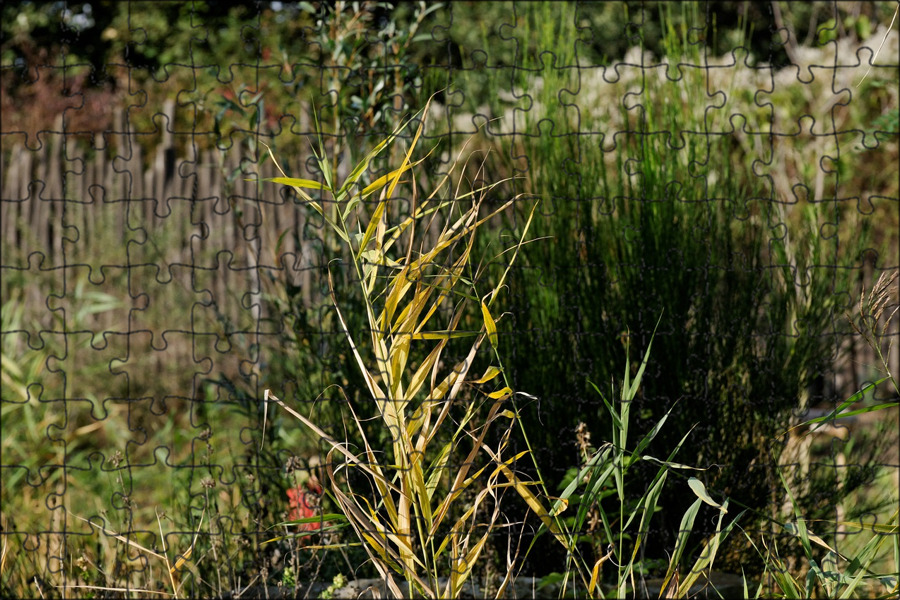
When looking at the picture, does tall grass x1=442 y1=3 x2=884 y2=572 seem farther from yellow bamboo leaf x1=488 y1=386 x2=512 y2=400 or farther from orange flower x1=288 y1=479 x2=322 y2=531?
yellow bamboo leaf x1=488 y1=386 x2=512 y2=400

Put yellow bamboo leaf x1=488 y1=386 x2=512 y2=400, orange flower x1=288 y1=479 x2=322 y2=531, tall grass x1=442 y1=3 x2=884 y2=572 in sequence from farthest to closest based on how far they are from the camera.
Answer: tall grass x1=442 y1=3 x2=884 y2=572 < orange flower x1=288 y1=479 x2=322 y2=531 < yellow bamboo leaf x1=488 y1=386 x2=512 y2=400

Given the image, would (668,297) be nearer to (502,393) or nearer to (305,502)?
(502,393)

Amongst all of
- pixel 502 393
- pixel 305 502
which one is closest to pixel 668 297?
pixel 502 393

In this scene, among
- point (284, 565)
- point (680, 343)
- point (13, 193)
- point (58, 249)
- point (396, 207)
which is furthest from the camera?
point (13, 193)

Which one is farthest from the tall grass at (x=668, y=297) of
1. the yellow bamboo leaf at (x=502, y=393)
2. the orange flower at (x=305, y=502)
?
the yellow bamboo leaf at (x=502, y=393)

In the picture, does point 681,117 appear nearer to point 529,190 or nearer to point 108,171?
point 529,190

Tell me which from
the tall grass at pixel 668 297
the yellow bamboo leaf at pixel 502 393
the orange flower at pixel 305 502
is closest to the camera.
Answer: the yellow bamboo leaf at pixel 502 393

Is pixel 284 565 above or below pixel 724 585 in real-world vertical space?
above

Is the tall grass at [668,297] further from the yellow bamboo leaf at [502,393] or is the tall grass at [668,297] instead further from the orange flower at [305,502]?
the yellow bamboo leaf at [502,393]

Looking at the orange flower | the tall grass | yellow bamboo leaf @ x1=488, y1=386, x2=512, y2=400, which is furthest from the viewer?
the tall grass

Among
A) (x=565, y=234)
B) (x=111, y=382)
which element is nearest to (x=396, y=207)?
(x=565, y=234)

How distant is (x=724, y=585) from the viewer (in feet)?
6.89

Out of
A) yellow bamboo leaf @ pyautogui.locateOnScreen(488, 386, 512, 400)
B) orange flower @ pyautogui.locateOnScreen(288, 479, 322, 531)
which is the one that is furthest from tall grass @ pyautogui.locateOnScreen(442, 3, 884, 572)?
yellow bamboo leaf @ pyautogui.locateOnScreen(488, 386, 512, 400)

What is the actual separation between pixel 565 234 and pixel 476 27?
6180mm
